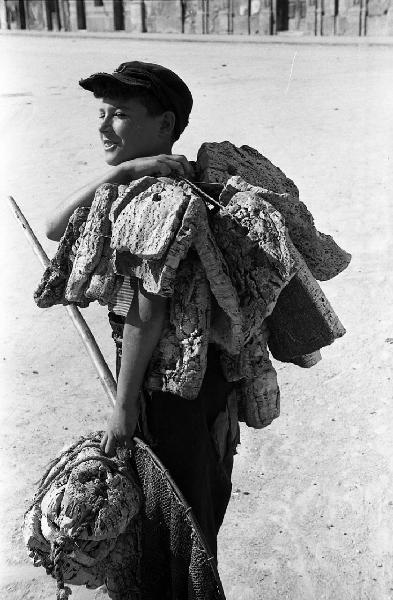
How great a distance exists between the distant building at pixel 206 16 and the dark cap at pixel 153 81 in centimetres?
1904

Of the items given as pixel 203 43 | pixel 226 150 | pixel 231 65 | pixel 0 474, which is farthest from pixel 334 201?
pixel 203 43

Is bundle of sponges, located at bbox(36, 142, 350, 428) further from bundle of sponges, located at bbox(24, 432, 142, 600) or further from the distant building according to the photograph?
the distant building

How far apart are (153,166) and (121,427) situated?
703mm

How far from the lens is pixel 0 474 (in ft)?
13.7

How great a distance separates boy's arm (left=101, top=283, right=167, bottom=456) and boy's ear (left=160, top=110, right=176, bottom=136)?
0.44 m

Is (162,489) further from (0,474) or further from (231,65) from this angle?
(231,65)

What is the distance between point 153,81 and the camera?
2318 millimetres

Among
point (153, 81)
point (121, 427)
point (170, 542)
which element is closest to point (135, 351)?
point (121, 427)

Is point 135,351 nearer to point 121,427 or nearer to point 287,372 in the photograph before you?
point 121,427

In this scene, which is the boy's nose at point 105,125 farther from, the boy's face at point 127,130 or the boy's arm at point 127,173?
the boy's arm at point 127,173

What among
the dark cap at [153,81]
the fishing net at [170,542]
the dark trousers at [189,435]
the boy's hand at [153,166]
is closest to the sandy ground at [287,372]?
the fishing net at [170,542]

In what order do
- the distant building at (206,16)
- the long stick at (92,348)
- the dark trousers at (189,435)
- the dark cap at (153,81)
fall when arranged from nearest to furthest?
the dark cap at (153,81), the dark trousers at (189,435), the long stick at (92,348), the distant building at (206,16)

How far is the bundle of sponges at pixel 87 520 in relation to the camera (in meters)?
2.36

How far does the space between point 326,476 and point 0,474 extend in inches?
59.7
